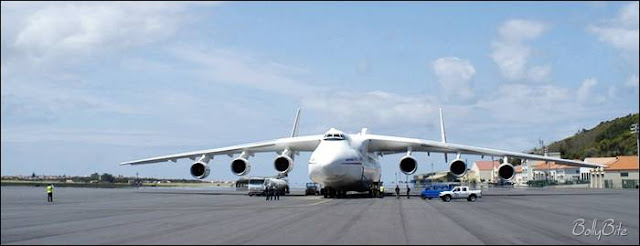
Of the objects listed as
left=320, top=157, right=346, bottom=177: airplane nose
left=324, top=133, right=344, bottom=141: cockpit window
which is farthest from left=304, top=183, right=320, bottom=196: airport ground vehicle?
left=320, top=157, right=346, bottom=177: airplane nose

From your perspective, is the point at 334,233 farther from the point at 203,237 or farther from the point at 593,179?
the point at 593,179

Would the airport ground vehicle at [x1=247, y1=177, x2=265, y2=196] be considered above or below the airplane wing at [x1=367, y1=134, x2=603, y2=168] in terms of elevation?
below

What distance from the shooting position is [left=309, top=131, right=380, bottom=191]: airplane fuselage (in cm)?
3947

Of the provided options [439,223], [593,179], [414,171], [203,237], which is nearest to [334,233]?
[203,237]

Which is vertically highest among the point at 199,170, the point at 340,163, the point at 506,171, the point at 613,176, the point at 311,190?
the point at 340,163

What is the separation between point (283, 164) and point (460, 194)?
11.6m

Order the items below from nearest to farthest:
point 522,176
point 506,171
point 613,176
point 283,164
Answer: point 506,171
point 283,164
point 613,176
point 522,176

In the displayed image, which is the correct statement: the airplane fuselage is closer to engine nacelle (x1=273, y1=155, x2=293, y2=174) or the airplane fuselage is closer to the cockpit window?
the cockpit window

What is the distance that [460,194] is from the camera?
41531 mm

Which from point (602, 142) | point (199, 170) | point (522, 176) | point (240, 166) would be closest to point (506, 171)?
point (240, 166)

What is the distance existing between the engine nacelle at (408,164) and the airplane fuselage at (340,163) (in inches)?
92.7

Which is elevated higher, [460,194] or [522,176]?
[460,194]

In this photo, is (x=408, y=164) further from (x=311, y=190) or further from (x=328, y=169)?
(x=311, y=190)

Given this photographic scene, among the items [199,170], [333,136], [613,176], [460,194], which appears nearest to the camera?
[460,194]
